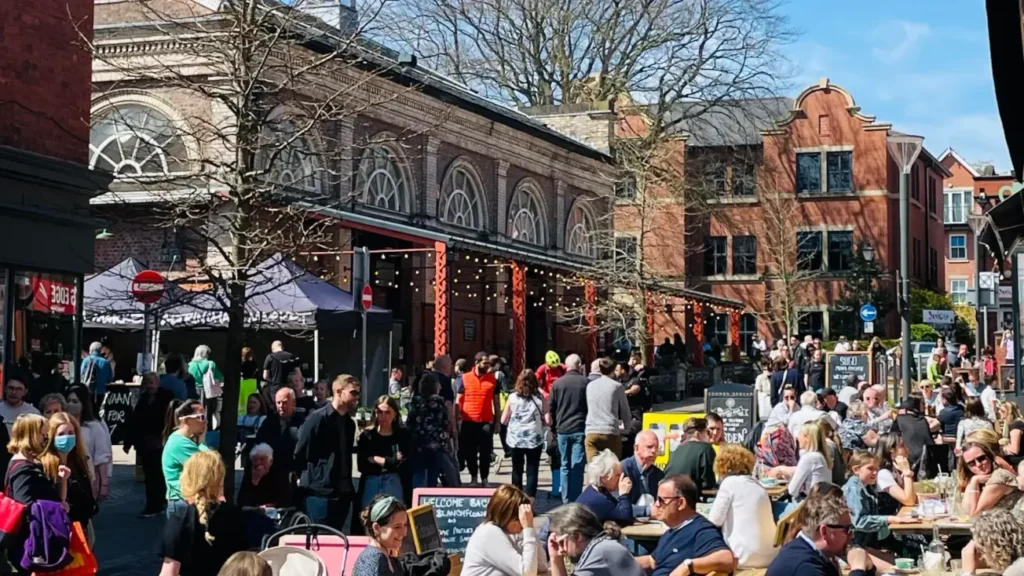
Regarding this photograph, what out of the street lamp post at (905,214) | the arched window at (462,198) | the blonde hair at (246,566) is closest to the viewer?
the blonde hair at (246,566)

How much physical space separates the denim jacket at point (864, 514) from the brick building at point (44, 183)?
1000 cm

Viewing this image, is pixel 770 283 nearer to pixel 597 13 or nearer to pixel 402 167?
pixel 597 13

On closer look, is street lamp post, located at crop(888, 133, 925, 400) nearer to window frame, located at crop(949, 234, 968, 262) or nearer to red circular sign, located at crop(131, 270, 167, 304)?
red circular sign, located at crop(131, 270, 167, 304)

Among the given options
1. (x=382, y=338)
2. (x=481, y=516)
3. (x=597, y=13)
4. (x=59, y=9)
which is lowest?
(x=481, y=516)

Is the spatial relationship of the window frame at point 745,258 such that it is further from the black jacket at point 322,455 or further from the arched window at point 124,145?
the black jacket at point 322,455

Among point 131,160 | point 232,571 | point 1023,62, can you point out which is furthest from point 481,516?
point 131,160

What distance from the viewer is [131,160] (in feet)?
84.7

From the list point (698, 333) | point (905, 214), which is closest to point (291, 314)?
point (905, 214)

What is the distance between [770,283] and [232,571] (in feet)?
172

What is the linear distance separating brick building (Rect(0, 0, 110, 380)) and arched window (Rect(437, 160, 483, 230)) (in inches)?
644

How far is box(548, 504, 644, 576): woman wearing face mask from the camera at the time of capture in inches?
301

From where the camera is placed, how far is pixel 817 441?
39.3 feet

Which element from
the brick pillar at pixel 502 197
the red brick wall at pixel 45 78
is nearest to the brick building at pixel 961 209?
the brick pillar at pixel 502 197

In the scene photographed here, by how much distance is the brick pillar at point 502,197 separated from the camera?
1433 inches
